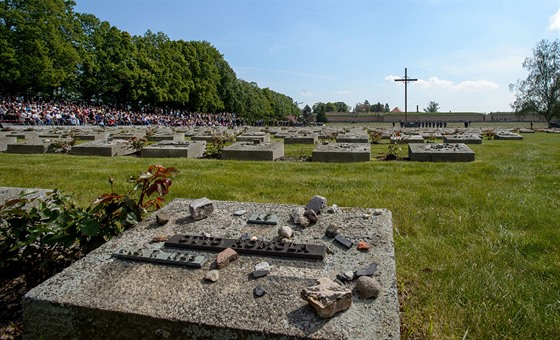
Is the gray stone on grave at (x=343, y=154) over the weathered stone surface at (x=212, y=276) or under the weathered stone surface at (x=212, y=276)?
over

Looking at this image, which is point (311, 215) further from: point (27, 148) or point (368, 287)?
point (27, 148)

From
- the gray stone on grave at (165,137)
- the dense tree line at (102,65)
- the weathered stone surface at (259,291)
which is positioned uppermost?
the dense tree line at (102,65)

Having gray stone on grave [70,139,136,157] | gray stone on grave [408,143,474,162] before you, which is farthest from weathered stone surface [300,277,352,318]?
gray stone on grave [70,139,136,157]

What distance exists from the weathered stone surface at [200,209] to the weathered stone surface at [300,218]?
0.71 metres

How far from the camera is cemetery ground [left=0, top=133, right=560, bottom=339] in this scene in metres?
2.56

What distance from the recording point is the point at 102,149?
1077 centimetres

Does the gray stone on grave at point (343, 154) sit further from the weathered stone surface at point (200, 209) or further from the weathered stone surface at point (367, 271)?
the weathered stone surface at point (367, 271)

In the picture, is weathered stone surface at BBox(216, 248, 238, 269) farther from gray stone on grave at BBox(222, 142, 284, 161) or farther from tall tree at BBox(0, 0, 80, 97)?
tall tree at BBox(0, 0, 80, 97)

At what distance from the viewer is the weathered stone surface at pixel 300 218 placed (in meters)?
3.02

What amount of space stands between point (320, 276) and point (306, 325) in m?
0.48

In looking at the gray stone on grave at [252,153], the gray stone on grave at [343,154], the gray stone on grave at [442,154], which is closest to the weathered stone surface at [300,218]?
the gray stone on grave at [343,154]

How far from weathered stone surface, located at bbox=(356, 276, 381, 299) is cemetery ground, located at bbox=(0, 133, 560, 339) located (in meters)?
0.58

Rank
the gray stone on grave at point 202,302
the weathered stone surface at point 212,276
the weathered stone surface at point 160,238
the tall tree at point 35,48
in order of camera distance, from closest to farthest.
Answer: the gray stone on grave at point 202,302
the weathered stone surface at point 212,276
the weathered stone surface at point 160,238
the tall tree at point 35,48

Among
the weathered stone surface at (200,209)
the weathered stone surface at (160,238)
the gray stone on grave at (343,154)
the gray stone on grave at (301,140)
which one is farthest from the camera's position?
the gray stone on grave at (301,140)
